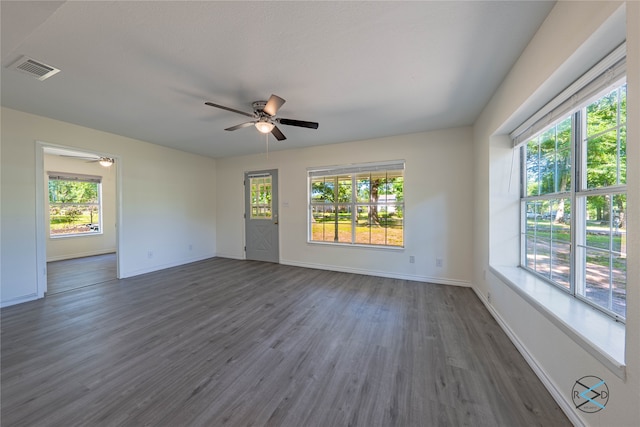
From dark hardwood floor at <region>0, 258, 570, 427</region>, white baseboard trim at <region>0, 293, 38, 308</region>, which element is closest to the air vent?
dark hardwood floor at <region>0, 258, 570, 427</region>

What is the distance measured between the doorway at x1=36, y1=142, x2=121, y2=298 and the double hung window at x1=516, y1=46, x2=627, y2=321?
5963 mm

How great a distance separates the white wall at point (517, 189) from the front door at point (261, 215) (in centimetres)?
388

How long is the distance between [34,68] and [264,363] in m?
3.28

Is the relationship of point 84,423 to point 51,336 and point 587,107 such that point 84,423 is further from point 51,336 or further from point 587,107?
point 587,107

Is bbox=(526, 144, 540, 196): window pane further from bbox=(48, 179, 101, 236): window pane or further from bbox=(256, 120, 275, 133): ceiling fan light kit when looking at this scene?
bbox=(48, 179, 101, 236): window pane

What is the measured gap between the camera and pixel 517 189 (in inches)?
103

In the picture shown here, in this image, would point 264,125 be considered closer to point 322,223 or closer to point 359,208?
point 359,208

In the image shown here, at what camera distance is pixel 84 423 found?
1324 mm

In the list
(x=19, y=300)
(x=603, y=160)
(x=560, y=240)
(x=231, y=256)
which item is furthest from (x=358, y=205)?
(x=19, y=300)

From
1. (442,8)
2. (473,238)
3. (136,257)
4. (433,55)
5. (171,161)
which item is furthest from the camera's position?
(171,161)

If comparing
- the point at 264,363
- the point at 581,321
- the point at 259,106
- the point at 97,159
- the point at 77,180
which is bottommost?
the point at 264,363

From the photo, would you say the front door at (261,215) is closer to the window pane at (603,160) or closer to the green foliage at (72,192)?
the green foliage at (72,192)

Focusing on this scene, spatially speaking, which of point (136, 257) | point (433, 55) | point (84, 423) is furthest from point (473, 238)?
point (136, 257)

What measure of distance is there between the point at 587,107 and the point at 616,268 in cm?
110
